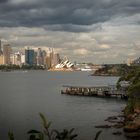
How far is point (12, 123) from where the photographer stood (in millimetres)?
54406

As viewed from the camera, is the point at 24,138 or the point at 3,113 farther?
the point at 3,113

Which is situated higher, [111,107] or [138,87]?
[138,87]

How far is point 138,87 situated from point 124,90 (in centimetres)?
5205

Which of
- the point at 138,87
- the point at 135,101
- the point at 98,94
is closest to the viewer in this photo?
the point at 138,87

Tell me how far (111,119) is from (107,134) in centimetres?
1377

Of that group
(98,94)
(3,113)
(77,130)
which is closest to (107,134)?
(77,130)

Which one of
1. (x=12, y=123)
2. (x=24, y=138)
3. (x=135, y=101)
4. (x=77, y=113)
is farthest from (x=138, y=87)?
(x=77, y=113)

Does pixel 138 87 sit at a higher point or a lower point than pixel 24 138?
higher

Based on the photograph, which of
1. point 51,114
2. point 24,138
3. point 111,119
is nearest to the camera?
point 24,138

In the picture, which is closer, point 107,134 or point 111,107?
point 107,134

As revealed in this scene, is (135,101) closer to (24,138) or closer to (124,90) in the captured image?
(24,138)

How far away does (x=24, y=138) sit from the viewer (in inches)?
1678

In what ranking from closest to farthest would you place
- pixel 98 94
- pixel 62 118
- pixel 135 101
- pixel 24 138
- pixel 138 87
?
pixel 24 138 → pixel 138 87 → pixel 135 101 → pixel 62 118 → pixel 98 94

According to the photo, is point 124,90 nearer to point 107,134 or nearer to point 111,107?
point 111,107
